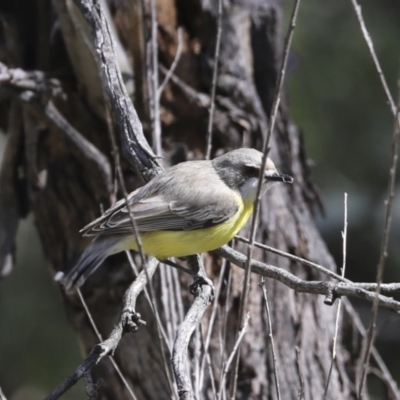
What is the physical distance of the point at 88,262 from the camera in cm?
376

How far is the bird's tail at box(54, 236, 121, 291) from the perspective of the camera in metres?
3.69

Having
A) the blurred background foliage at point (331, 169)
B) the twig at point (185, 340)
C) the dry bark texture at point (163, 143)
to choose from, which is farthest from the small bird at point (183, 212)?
the blurred background foliage at point (331, 169)

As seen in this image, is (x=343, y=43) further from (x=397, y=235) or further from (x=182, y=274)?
(x=182, y=274)

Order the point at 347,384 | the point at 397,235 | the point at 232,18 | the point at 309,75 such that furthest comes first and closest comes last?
the point at 309,75 < the point at 397,235 < the point at 232,18 < the point at 347,384

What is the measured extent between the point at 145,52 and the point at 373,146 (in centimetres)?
429

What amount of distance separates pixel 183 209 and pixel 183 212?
0.02 m

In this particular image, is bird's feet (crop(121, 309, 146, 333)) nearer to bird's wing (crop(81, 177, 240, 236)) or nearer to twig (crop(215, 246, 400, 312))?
twig (crop(215, 246, 400, 312))

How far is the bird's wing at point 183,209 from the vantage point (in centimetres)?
397

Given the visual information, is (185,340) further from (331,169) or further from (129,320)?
(331,169)

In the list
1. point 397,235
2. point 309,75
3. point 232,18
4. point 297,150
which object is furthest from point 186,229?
point 309,75

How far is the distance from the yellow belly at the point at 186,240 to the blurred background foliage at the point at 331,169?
4.27 m

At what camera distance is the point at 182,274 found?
4.84 metres

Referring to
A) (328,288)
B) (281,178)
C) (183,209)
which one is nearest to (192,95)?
(183,209)

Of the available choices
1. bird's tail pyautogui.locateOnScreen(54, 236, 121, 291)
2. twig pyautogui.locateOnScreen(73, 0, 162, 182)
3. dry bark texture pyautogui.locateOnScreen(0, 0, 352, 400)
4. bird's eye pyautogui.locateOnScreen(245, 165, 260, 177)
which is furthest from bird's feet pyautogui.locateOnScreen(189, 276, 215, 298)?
dry bark texture pyautogui.locateOnScreen(0, 0, 352, 400)
